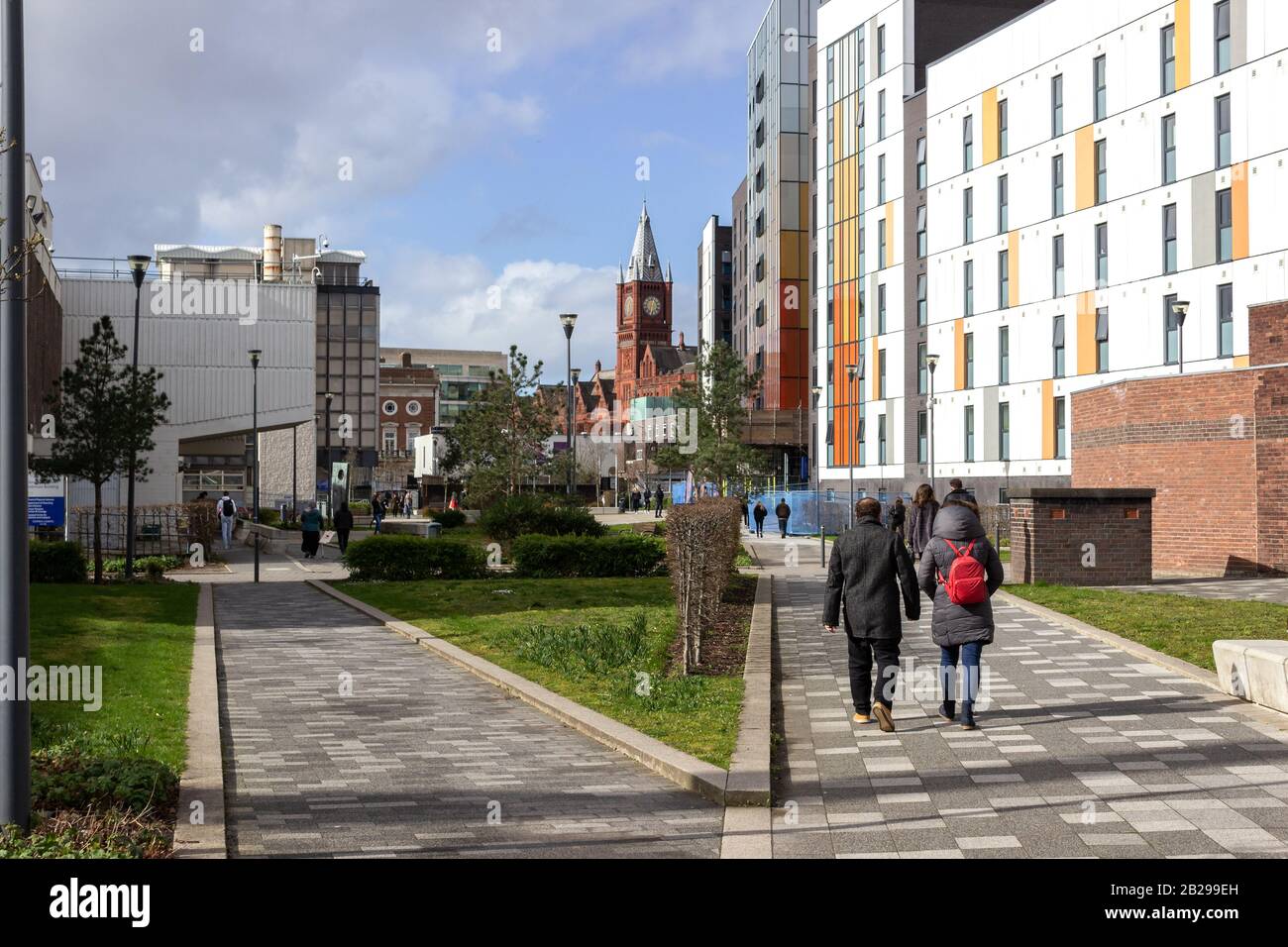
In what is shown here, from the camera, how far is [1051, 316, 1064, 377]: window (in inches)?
1807

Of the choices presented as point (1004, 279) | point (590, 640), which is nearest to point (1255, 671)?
point (590, 640)

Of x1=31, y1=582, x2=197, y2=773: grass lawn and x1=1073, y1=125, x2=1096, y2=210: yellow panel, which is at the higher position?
x1=1073, y1=125, x2=1096, y2=210: yellow panel

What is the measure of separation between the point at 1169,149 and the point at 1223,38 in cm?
354

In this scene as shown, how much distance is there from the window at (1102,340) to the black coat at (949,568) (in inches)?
1411

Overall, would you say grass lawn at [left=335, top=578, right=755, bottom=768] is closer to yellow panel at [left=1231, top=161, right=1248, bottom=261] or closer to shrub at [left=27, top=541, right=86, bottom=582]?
shrub at [left=27, top=541, right=86, bottom=582]

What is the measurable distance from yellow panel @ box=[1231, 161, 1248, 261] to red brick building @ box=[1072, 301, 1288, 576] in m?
13.4

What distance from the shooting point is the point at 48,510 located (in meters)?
28.2

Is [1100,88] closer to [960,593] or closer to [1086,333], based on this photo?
[1086,333]

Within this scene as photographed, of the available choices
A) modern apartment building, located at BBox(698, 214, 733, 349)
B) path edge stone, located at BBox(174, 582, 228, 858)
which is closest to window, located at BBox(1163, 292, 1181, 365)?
path edge stone, located at BBox(174, 582, 228, 858)

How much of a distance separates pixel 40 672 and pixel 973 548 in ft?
26.4

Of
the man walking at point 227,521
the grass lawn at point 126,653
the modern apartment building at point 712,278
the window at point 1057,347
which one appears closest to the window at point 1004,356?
the window at point 1057,347

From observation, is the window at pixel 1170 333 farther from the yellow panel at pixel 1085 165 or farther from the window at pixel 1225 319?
the yellow panel at pixel 1085 165

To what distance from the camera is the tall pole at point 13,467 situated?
6180 millimetres
